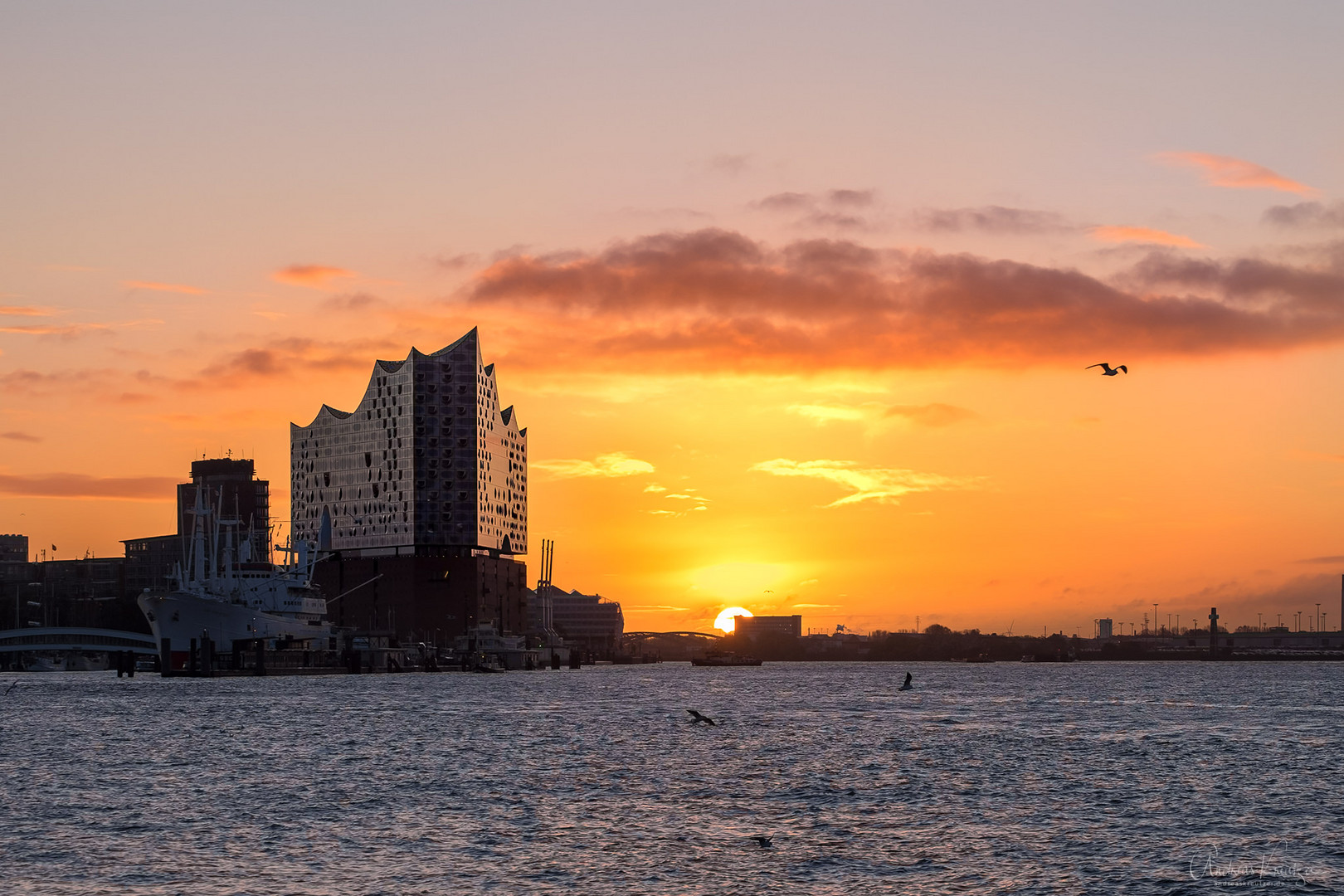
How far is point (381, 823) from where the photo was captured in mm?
56250

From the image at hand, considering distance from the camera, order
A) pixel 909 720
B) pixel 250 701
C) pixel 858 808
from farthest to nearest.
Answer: pixel 250 701 < pixel 909 720 < pixel 858 808

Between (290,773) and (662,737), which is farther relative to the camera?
(662,737)

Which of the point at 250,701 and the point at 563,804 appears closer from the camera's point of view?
the point at 563,804

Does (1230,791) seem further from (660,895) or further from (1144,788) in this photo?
(660,895)

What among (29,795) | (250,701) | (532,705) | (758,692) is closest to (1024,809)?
(29,795)

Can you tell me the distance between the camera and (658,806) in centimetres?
6219

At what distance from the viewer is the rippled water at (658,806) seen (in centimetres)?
4566

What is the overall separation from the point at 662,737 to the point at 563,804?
4095cm

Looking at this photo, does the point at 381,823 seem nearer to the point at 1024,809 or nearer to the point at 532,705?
the point at 1024,809

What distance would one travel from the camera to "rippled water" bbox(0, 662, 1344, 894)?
45656mm

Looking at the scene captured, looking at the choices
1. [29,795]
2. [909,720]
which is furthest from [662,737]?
[29,795]

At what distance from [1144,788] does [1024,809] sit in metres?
11.5

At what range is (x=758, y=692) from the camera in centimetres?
19900

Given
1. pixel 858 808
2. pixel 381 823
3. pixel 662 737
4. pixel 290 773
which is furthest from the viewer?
pixel 662 737
